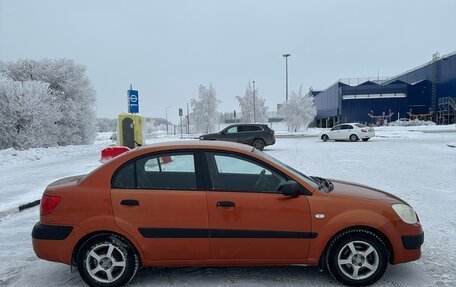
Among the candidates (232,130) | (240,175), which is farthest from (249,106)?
(240,175)

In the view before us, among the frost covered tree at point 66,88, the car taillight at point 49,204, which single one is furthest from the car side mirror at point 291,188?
the frost covered tree at point 66,88

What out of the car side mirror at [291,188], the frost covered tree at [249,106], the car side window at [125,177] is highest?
the frost covered tree at [249,106]

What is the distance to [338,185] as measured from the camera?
14.4 feet

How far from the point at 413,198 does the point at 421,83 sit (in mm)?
70396

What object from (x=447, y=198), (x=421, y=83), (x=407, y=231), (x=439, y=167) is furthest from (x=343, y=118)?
(x=407, y=231)

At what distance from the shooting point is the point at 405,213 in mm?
3908

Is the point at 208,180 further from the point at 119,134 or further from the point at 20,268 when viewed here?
the point at 119,134

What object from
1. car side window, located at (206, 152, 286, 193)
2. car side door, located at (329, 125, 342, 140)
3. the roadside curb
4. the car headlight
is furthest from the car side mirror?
car side door, located at (329, 125, 342, 140)

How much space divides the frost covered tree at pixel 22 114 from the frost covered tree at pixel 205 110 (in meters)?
38.7

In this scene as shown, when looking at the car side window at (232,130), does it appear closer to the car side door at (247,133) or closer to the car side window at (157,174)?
the car side door at (247,133)

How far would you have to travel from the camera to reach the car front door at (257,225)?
3725mm

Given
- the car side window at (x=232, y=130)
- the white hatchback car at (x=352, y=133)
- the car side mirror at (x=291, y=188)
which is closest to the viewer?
the car side mirror at (x=291, y=188)

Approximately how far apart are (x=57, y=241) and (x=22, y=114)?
70.6 feet

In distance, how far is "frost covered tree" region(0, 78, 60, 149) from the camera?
21844 millimetres
